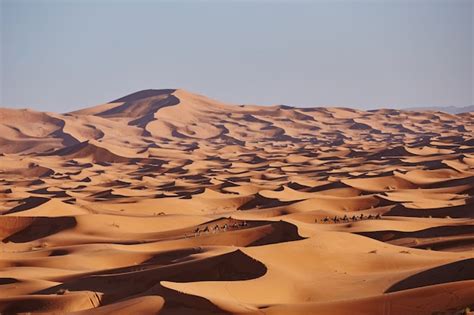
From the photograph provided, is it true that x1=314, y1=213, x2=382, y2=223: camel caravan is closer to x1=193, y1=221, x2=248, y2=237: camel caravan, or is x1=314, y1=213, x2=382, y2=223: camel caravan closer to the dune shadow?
x1=193, y1=221, x2=248, y2=237: camel caravan

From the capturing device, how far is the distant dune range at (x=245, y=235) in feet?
35.6

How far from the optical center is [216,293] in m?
10.6

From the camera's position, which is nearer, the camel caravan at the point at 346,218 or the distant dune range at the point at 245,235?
the distant dune range at the point at 245,235

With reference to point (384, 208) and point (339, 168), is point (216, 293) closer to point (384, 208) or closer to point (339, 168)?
point (384, 208)

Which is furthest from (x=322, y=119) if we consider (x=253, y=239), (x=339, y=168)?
(x=253, y=239)

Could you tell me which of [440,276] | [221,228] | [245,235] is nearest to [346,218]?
[221,228]

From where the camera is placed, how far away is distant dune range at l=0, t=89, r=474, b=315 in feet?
35.6

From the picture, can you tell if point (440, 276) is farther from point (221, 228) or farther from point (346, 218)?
point (346, 218)

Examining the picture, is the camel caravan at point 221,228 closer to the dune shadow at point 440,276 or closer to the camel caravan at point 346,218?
the camel caravan at point 346,218

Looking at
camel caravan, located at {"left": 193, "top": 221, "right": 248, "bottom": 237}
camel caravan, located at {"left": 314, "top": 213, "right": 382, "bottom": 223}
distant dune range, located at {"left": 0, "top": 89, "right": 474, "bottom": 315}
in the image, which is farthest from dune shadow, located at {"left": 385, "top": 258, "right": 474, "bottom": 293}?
camel caravan, located at {"left": 314, "top": 213, "right": 382, "bottom": 223}

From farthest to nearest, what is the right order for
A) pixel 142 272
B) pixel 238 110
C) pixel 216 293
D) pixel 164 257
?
pixel 238 110 < pixel 164 257 < pixel 142 272 < pixel 216 293

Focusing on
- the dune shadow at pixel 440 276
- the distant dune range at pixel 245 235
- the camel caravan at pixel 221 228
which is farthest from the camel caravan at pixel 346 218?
the dune shadow at pixel 440 276

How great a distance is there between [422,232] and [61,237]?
9.29 metres

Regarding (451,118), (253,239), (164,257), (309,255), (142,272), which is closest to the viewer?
(142,272)
